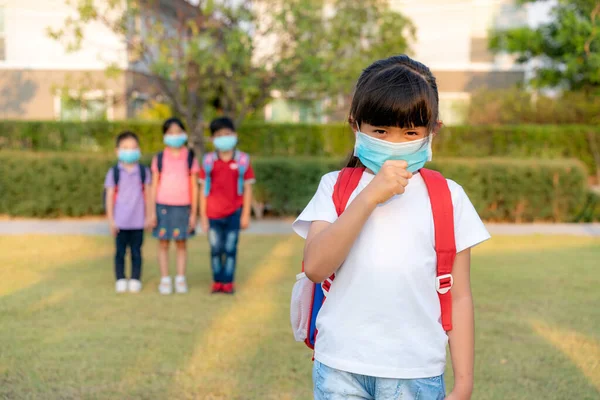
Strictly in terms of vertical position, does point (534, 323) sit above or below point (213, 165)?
below

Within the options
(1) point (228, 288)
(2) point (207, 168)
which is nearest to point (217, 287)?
(1) point (228, 288)

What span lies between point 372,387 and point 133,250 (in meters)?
5.58

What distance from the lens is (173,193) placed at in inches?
282

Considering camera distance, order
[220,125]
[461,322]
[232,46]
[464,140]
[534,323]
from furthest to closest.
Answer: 1. [464,140]
2. [232,46]
3. [220,125]
4. [534,323]
5. [461,322]

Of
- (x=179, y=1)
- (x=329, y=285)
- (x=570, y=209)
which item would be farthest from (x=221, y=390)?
(x=570, y=209)

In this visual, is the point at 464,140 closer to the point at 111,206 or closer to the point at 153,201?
the point at 153,201

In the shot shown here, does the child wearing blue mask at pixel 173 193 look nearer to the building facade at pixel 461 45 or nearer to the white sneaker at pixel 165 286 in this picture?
the white sneaker at pixel 165 286

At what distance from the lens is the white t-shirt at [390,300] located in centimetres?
206

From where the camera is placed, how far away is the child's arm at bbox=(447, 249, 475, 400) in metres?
2.15

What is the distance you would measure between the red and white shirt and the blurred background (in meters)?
0.82

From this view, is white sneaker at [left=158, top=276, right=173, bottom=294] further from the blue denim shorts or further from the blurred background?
the blue denim shorts

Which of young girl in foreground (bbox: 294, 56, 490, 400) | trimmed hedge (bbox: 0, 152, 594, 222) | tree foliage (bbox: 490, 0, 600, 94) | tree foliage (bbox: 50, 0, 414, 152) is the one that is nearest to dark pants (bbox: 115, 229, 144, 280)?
tree foliage (bbox: 50, 0, 414, 152)

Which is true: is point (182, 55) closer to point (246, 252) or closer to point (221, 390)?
point (246, 252)

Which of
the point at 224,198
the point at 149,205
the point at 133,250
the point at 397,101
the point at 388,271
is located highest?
the point at 397,101
